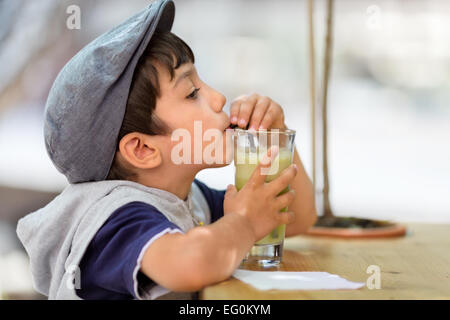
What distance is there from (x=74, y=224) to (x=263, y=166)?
33cm

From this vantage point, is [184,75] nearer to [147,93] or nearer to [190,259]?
[147,93]

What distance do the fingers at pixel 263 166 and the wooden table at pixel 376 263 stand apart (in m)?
0.16

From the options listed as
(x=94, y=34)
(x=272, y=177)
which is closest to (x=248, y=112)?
(x=272, y=177)

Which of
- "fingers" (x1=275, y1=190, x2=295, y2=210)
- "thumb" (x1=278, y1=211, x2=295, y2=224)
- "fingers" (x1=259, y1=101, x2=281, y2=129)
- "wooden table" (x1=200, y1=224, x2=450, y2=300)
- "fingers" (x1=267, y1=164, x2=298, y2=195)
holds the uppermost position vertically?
"fingers" (x1=259, y1=101, x2=281, y2=129)

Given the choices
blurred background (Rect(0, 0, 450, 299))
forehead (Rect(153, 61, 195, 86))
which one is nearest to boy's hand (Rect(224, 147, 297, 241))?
forehead (Rect(153, 61, 195, 86))

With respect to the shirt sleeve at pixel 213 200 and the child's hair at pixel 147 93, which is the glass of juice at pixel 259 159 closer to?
the child's hair at pixel 147 93

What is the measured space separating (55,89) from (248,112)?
0.39 metres

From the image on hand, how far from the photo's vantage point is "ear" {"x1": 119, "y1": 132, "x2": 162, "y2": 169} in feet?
3.57

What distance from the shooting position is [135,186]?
1.06 metres

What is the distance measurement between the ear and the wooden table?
291 millimetres

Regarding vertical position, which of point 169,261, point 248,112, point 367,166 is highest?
point 248,112

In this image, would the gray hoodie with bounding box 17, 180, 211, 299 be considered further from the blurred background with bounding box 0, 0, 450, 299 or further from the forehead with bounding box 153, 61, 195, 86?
the blurred background with bounding box 0, 0, 450, 299
